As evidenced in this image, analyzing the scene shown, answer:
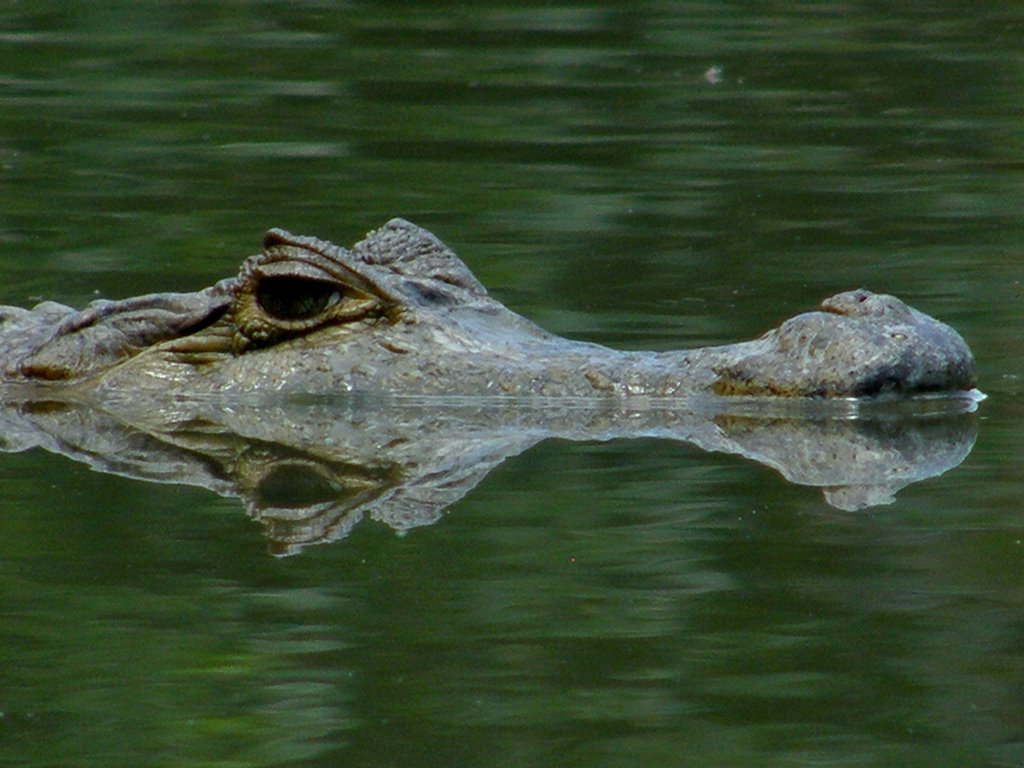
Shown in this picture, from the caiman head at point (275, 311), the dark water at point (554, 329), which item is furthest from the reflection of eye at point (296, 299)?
the dark water at point (554, 329)

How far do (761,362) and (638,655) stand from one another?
2868 millimetres

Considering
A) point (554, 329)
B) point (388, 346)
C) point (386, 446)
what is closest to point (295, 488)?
point (386, 446)

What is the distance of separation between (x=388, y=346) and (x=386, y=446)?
992mm

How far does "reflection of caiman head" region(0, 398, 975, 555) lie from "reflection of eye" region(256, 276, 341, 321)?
0.34 m

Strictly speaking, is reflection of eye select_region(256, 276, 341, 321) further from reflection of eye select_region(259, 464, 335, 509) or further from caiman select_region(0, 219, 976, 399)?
reflection of eye select_region(259, 464, 335, 509)

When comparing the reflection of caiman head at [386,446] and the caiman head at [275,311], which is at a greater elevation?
the caiman head at [275,311]

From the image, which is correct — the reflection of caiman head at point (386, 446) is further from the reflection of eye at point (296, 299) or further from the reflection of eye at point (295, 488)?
the reflection of eye at point (296, 299)

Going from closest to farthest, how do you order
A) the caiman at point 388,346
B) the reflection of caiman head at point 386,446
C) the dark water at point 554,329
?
the dark water at point 554,329
the reflection of caiman head at point 386,446
the caiman at point 388,346

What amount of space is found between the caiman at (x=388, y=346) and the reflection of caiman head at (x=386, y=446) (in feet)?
0.40

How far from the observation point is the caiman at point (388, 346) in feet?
24.7

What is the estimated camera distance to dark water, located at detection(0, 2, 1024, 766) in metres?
4.54

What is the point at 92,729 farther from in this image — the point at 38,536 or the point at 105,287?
the point at 105,287

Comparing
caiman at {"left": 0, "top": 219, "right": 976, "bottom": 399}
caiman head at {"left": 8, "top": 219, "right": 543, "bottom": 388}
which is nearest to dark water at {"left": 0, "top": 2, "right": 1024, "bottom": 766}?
caiman at {"left": 0, "top": 219, "right": 976, "bottom": 399}

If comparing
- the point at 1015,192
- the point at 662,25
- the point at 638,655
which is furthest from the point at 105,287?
the point at 662,25
